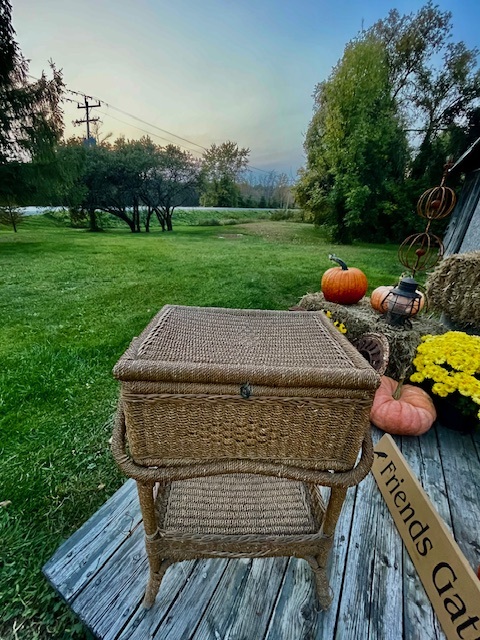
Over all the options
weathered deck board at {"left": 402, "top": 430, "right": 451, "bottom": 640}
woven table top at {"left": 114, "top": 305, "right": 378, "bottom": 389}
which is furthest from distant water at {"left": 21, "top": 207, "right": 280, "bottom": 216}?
weathered deck board at {"left": 402, "top": 430, "right": 451, "bottom": 640}

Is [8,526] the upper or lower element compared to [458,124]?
lower

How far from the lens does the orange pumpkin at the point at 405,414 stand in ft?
5.17

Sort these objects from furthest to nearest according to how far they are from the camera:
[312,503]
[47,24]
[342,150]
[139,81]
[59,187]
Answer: [342,150] → [59,187] → [139,81] → [47,24] → [312,503]

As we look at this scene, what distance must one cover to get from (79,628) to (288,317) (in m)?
1.12

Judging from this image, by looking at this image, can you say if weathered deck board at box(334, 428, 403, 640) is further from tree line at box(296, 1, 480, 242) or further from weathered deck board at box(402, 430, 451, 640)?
tree line at box(296, 1, 480, 242)

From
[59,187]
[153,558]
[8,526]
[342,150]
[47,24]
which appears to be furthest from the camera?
[342,150]

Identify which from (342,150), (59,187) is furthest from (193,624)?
(342,150)

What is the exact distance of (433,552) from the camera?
0.90m

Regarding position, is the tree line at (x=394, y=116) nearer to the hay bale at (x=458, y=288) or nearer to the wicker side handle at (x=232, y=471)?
the hay bale at (x=458, y=288)

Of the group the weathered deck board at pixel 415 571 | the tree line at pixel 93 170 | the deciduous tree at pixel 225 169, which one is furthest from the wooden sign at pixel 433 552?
the deciduous tree at pixel 225 169

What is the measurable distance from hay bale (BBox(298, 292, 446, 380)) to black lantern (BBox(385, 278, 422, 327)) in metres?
0.06

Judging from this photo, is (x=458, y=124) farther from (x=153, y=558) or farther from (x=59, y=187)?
(x=153, y=558)

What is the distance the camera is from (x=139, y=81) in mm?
5070

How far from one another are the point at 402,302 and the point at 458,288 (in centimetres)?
42
